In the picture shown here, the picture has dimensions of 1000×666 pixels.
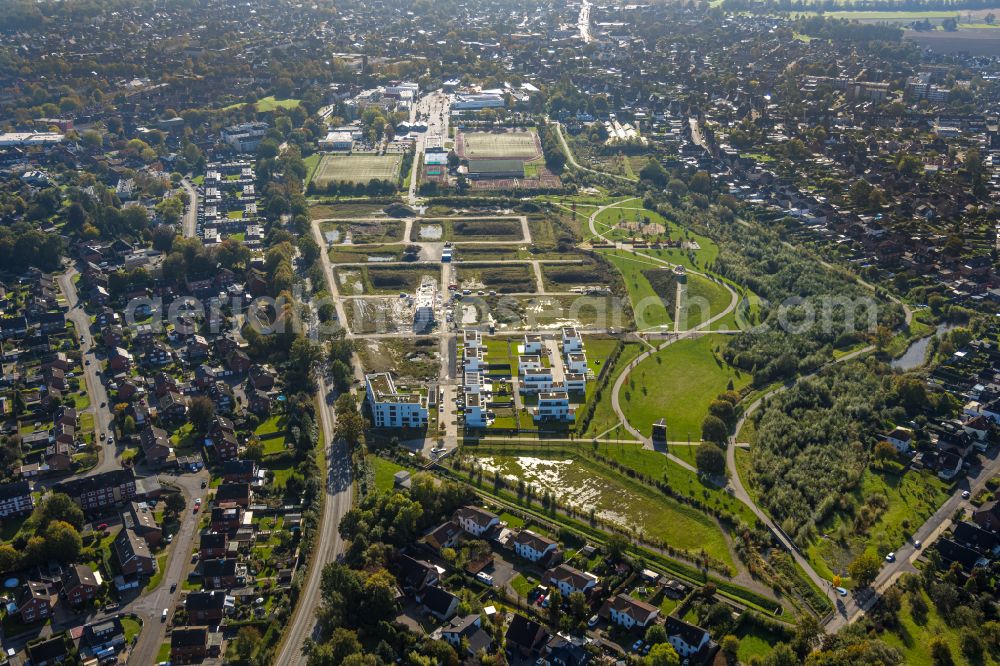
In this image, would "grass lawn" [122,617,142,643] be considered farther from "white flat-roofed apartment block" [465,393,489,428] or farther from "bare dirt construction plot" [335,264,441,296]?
"bare dirt construction plot" [335,264,441,296]

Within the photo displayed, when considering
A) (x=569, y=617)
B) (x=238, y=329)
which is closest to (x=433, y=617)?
(x=569, y=617)

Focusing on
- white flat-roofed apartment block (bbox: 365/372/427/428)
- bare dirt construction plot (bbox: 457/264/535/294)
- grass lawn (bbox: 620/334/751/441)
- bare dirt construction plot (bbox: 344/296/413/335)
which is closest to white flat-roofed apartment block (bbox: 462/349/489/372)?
white flat-roofed apartment block (bbox: 365/372/427/428)

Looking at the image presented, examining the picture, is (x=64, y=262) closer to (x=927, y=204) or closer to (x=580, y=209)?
(x=580, y=209)

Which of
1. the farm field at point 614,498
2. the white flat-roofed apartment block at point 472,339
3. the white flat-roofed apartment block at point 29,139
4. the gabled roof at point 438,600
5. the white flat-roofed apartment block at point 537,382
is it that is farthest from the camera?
the white flat-roofed apartment block at point 29,139

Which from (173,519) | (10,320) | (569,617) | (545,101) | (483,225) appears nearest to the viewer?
(569,617)

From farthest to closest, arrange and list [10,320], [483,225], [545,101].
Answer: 1. [545,101]
2. [483,225]
3. [10,320]

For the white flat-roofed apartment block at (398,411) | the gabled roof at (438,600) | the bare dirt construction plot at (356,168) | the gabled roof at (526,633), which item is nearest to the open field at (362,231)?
the bare dirt construction plot at (356,168)

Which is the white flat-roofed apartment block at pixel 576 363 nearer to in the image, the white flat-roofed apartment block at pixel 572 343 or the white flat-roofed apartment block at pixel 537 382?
the white flat-roofed apartment block at pixel 572 343
